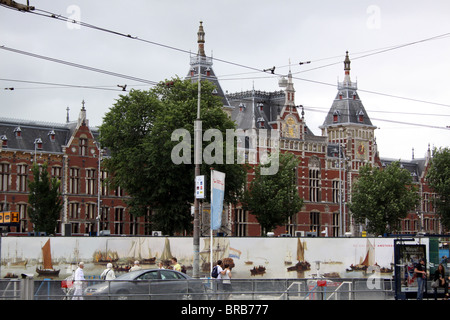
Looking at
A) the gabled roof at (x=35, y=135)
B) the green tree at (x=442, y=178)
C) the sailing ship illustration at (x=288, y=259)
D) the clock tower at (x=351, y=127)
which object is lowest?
the sailing ship illustration at (x=288, y=259)

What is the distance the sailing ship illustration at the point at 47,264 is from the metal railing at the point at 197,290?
13.0 meters

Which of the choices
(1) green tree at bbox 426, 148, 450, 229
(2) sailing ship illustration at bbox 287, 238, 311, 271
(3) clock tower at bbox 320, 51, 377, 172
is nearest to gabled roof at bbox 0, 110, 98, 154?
(3) clock tower at bbox 320, 51, 377, 172

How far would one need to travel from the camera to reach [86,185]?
79.8 metres

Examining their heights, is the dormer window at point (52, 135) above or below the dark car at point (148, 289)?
above

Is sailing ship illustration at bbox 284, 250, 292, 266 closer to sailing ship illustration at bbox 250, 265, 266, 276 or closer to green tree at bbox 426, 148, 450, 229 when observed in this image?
sailing ship illustration at bbox 250, 265, 266, 276

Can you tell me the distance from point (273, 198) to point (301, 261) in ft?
103

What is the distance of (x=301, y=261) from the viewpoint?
46.2 m

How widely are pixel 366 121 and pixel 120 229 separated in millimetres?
41192

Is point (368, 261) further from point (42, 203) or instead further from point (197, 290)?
point (42, 203)

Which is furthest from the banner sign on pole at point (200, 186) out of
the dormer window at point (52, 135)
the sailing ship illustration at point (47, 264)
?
the dormer window at point (52, 135)

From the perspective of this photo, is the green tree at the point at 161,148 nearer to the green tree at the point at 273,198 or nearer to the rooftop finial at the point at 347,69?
the green tree at the point at 273,198

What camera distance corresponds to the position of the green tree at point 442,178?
94.0 metres

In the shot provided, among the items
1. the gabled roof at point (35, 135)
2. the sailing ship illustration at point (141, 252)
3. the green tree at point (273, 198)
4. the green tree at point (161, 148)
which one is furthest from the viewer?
the green tree at point (273, 198)

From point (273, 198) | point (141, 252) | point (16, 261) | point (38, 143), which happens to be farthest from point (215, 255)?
point (38, 143)
